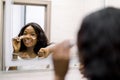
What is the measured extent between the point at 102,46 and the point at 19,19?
1.00m

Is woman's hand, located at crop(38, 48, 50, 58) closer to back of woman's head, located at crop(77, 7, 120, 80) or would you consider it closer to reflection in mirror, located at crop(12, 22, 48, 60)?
reflection in mirror, located at crop(12, 22, 48, 60)

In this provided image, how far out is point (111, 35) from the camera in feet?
1.13

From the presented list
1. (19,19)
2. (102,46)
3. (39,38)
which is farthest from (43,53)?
(102,46)

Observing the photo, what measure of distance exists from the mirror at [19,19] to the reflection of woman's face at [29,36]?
40 millimetres

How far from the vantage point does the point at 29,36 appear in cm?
132

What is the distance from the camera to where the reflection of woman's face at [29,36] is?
131 centimetres

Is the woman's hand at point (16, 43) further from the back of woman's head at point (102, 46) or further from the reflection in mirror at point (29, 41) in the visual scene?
the back of woman's head at point (102, 46)

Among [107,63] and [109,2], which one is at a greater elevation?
[109,2]

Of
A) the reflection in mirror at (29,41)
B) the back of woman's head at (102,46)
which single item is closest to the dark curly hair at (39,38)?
the reflection in mirror at (29,41)

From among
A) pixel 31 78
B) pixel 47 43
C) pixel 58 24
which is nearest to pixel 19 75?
pixel 31 78

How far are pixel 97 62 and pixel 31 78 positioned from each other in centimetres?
108

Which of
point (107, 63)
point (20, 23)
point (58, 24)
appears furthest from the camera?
point (58, 24)

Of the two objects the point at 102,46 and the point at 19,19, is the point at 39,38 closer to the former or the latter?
the point at 19,19

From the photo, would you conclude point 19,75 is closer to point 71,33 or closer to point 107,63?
point 71,33
